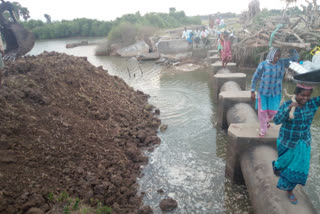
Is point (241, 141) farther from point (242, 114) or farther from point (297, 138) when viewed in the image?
point (242, 114)

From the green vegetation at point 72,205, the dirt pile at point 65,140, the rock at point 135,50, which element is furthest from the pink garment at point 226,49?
the rock at point 135,50

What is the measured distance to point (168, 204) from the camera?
11.2 ft

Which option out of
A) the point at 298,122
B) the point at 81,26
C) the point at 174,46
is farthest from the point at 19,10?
the point at 81,26

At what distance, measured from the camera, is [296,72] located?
230 cm

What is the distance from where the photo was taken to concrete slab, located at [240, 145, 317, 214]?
92.4 inches

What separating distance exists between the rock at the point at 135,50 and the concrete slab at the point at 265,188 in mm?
17448

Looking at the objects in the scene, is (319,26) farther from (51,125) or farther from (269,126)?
(51,125)

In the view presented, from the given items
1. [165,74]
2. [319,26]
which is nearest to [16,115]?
[165,74]

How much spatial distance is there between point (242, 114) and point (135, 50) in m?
16.8

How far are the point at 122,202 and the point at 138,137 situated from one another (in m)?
2.01

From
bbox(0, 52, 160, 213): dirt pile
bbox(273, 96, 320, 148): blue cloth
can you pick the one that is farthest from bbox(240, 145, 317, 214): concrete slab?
bbox(0, 52, 160, 213): dirt pile

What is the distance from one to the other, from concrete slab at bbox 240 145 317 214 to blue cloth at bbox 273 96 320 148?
22.1 inches

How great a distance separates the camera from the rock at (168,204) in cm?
339

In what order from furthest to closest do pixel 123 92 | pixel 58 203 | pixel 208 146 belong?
pixel 123 92, pixel 208 146, pixel 58 203
